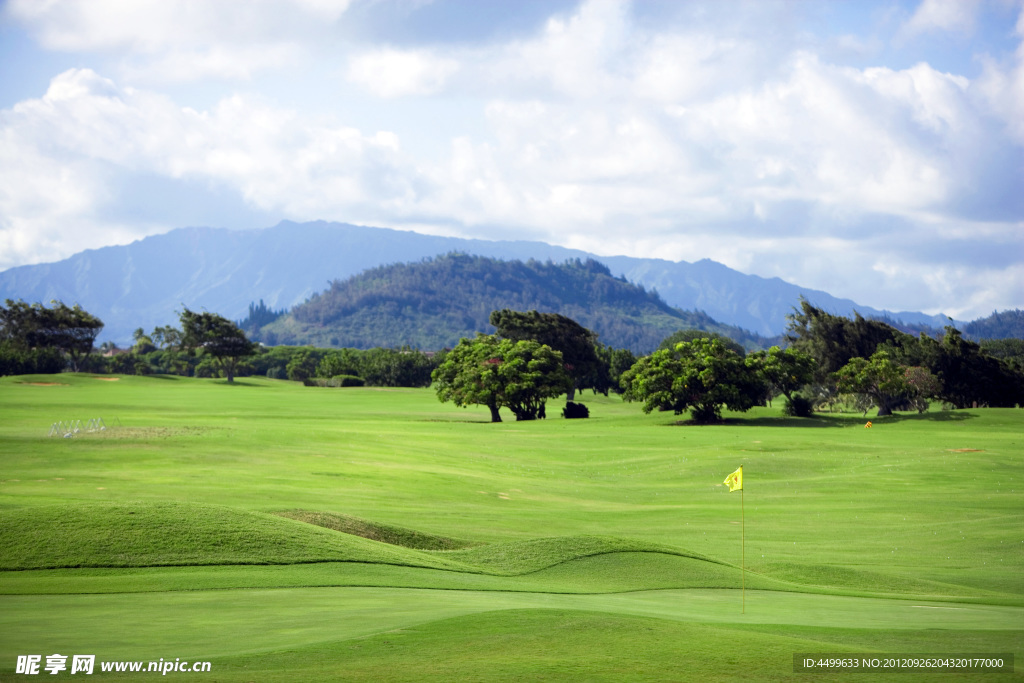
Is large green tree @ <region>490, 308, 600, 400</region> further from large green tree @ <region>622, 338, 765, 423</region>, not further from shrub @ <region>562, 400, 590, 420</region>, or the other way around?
large green tree @ <region>622, 338, 765, 423</region>

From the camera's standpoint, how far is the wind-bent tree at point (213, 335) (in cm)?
11044

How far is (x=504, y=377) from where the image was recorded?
71.4m

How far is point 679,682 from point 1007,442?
1846 inches

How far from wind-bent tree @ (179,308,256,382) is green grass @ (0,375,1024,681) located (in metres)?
66.7

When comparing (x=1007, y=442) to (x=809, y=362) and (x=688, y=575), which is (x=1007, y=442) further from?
(x=688, y=575)

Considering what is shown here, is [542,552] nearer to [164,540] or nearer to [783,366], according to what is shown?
[164,540]

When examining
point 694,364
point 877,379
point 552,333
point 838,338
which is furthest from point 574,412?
point 838,338

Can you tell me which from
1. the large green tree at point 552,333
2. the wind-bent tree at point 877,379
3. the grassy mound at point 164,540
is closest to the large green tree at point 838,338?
the wind-bent tree at point 877,379

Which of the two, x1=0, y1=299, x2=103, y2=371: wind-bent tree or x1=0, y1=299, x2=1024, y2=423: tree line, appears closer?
x1=0, y1=299, x2=1024, y2=423: tree line

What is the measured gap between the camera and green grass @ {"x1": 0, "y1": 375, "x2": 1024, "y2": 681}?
30.5ft

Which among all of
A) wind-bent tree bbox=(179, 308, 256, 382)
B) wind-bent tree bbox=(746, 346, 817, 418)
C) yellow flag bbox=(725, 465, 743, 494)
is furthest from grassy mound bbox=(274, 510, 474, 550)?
wind-bent tree bbox=(179, 308, 256, 382)

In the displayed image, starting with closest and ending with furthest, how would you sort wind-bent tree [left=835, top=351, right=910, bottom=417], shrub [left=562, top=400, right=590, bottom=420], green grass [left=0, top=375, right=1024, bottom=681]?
green grass [left=0, top=375, right=1024, bottom=681]
wind-bent tree [left=835, top=351, right=910, bottom=417]
shrub [left=562, top=400, right=590, bottom=420]

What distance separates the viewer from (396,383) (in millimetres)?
130750

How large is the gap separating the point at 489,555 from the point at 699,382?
46.8 metres
